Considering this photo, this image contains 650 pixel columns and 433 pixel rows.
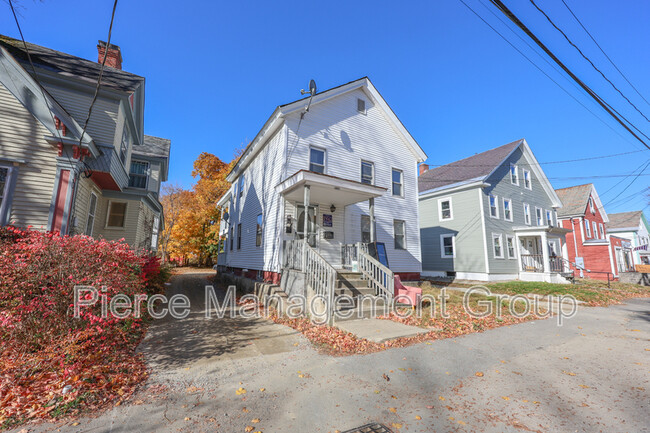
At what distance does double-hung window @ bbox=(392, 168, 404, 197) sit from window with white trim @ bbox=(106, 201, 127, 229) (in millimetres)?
13339

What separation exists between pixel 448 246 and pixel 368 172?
9926 mm

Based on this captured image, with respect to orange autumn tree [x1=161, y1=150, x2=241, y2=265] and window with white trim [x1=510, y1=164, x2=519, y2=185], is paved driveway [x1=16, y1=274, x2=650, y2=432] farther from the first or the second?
orange autumn tree [x1=161, y1=150, x2=241, y2=265]

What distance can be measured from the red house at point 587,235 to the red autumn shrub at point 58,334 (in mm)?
30762

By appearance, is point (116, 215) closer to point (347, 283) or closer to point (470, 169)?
point (347, 283)

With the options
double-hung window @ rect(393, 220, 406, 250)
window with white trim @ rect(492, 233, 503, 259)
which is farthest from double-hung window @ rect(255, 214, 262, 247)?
window with white trim @ rect(492, 233, 503, 259)

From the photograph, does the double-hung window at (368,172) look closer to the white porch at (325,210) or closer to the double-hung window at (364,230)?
the double-hung window at (364,230)

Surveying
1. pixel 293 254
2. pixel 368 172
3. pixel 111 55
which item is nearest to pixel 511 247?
pixel 368 172

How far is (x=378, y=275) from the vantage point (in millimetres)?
8914

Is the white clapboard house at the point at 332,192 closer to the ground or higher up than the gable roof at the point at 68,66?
closer to the ground

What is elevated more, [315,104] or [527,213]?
[315,104]

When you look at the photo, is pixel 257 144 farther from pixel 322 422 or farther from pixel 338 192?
pixel 322 422

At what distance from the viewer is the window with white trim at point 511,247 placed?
19.4 metres

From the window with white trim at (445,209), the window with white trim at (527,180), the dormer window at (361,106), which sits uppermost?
the dormer window at (361,106)

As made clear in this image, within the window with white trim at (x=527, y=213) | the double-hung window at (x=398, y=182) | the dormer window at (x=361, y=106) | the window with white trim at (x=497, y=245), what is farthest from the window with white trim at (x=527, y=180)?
the dormer window at (x=361, y=106)
